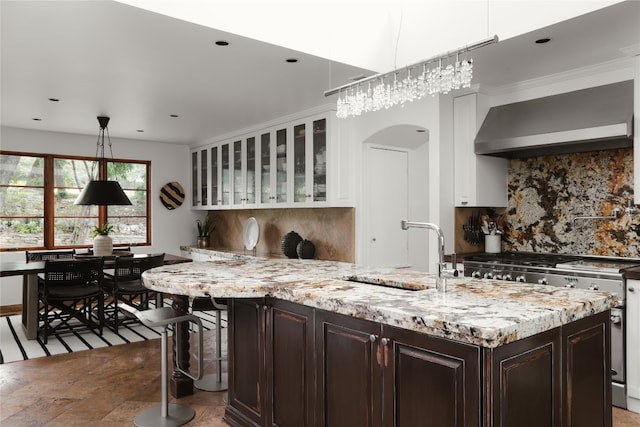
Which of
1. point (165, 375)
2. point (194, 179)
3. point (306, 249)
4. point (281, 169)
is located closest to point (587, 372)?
point (165, 375)

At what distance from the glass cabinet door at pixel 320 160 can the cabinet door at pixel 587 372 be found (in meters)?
3.23

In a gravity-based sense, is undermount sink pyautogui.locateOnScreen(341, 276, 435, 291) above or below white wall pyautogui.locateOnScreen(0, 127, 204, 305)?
below

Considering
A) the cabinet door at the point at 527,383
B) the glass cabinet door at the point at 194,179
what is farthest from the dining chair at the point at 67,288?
the cabinet door at the point at 527,383

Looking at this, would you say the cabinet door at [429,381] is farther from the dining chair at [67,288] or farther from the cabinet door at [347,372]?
the dining chair at [67,288]

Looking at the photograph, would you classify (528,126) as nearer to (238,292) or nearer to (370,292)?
(370,292)

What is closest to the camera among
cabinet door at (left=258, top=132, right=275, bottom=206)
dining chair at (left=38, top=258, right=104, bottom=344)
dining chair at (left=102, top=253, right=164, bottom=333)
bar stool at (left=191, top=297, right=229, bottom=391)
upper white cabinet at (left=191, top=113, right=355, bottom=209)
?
bar stool at (left=191, top=297, right=229, bottom=391)

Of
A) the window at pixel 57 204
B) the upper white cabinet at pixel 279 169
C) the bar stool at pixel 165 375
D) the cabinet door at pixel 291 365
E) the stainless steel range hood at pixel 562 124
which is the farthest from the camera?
the window at pixel 57 204

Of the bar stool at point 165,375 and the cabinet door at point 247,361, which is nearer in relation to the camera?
the cabinet door at point 247,361

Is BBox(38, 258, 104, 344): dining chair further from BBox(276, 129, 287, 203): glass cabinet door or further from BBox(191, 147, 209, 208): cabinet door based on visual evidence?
BBox(191, 147, 209, 208): cabinet door

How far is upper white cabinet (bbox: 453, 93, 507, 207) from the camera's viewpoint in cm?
427

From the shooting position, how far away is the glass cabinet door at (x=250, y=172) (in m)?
6.21

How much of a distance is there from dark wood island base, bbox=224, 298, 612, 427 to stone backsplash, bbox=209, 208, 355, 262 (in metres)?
2.65

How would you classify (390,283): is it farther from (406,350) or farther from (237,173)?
(237,173)

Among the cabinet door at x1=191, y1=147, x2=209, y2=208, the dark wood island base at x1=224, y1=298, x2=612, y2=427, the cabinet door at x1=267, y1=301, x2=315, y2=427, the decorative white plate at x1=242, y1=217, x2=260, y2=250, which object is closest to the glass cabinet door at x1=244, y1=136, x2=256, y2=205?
the decorative white plate at x1=242, y1=217, x2=260, y2=250
